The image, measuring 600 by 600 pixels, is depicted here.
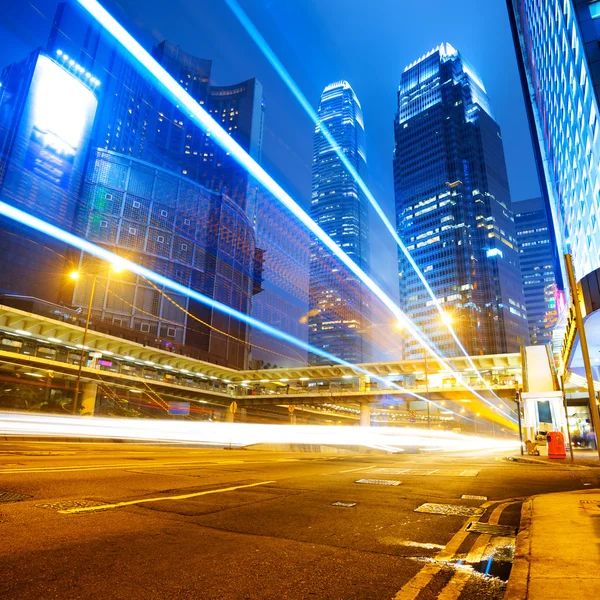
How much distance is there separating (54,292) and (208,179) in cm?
8313

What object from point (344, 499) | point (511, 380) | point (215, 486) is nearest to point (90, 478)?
point (215, 486)

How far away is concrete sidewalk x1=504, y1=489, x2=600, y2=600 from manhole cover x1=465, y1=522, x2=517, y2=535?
18 centimetres

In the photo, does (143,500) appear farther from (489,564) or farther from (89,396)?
(89,396)

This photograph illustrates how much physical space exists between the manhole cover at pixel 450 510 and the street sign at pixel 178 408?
207 ft

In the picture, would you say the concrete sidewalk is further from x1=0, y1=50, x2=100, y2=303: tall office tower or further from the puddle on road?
x1=0, y1=50, x2=100, y2=303: tall office tower

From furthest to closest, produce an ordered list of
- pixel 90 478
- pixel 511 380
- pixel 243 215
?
pixel 243 215, pixel 511 380, pixel 90 478

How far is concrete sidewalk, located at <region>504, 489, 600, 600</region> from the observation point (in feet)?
9.10


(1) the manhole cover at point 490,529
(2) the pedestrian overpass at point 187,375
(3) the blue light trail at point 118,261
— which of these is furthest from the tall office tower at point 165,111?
(1) the manhole cover at point 490,529

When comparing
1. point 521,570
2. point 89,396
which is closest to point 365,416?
point 89,396

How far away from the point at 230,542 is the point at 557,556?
294 cm

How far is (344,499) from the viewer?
7.17 m

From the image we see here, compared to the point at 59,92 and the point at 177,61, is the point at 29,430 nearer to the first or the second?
the point at 59,92

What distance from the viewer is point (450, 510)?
21.7 ft

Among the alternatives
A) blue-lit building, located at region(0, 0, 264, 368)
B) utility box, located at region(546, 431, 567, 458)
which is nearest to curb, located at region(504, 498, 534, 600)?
utility box, located at region(546, 431, 567, 458)
